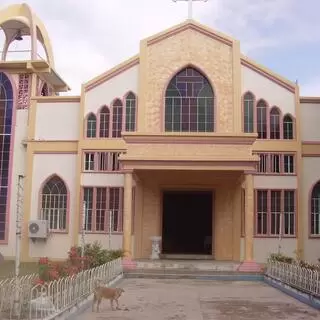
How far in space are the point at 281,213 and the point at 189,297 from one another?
8743 millimetres

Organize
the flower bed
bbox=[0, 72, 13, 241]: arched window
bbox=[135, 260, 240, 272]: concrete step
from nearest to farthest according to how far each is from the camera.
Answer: the flower bed
bbox=[135, 260, 240, 272]: concrete step
bbox=[0, 72, 13, 241]: arched window

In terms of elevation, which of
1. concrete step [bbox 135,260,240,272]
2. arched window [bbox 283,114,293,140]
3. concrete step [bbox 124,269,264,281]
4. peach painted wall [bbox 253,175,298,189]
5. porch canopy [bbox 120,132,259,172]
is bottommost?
→ concrete step [bbox 124,269,264,281]

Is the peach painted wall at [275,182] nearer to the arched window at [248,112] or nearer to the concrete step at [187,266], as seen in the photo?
the arched window at [248,112]

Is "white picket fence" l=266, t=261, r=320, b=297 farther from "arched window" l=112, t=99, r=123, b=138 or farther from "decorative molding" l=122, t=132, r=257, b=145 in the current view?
"arched window" l=112, t=99, r=123, b=138

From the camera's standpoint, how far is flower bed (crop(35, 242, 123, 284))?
984 centimetres

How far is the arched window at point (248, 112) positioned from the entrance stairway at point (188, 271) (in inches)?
215

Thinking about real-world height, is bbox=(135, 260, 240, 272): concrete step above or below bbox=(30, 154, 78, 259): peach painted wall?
below

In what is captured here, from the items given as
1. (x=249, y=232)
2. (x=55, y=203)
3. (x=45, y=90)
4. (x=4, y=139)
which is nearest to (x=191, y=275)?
(x=249, y=232)

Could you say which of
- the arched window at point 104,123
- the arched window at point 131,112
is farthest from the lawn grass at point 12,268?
the arched window at point 131,112

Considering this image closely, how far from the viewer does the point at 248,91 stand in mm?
21016

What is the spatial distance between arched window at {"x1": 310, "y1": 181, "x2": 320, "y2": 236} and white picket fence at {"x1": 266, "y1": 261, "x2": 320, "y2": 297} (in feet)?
14.4

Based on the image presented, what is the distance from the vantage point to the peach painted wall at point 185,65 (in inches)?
821

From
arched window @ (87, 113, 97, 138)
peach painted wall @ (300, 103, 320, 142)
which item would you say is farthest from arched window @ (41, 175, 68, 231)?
peach painted wall @ (300, 103, 320, 142)

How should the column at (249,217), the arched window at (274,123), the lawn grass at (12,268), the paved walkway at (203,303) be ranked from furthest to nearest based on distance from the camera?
the arched window at (274,123)
the column at (249,217)
the lawn grass at (12,268)
the paved walkway at (203,303)
